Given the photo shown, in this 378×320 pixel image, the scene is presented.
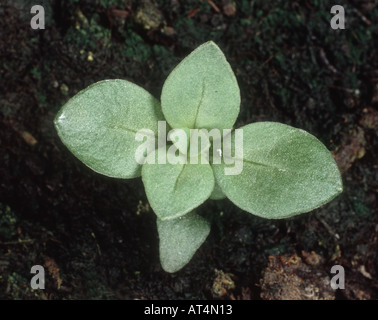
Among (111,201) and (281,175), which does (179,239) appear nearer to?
(111,201)

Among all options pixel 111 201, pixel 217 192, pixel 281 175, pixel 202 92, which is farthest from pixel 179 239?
pixel 202 92

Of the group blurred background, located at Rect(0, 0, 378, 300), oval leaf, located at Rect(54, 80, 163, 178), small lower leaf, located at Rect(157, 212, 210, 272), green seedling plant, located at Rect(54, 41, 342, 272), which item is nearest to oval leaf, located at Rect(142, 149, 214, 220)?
green seedling plant, located at Rect(54, 41, 342, 272)

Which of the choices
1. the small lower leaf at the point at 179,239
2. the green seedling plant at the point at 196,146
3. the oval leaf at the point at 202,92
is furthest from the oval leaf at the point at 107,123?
the small lower leaf at the point at 179,239

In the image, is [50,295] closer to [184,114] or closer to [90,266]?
[90,266]

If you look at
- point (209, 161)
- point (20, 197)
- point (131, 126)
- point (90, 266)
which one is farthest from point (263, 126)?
point (20, 197)

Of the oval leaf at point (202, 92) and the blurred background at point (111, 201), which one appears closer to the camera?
the oval leaf at point (202, 92)

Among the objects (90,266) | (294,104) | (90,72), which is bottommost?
(90,266)

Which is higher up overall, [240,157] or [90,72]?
[90,72]

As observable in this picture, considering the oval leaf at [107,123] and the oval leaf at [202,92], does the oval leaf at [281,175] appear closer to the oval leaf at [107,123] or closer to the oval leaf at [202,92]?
the oval leaf at [202,92]
